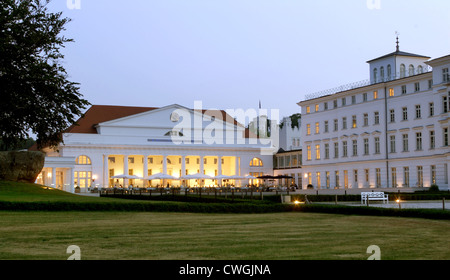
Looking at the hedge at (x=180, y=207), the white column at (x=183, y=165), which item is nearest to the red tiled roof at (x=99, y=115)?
the white column at (x=183, y=165)

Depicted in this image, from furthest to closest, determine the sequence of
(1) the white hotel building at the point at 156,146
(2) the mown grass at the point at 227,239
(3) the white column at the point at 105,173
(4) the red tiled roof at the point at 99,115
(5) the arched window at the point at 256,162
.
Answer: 1. (5) the arched window at the point at 256,162
2. (4) the red tiled roof at the point at 99,115
3. (3) the white column at the point at 105,173
4. (1) the white hotel building at the point at 156,146
5. (2) the mown grass at the point at 227,239

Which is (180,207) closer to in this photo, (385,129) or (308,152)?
(385,129)

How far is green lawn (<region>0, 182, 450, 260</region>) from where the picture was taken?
13.4m

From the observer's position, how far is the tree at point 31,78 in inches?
1527

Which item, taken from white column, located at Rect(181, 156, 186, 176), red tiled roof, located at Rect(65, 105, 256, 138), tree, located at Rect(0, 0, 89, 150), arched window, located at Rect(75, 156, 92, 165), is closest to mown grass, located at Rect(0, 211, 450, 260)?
tree, located at Rect(0, 0, 89, 150)

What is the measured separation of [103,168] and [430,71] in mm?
47930

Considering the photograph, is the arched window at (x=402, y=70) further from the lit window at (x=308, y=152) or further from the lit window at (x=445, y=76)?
the lit window at (x=308, y=152)

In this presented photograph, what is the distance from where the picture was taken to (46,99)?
135 ft

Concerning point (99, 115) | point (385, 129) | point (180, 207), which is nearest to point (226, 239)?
→ point (180, 207)

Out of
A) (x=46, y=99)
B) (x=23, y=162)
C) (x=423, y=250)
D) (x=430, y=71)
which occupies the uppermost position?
(x=430, y=71)

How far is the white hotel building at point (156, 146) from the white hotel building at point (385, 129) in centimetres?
1755

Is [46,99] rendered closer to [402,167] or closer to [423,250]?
[423,250]

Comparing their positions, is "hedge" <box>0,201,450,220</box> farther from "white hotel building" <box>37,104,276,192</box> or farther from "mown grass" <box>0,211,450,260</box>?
"white hotel building" <box>37,104,276,192</box>
